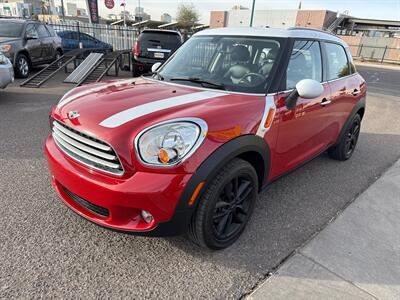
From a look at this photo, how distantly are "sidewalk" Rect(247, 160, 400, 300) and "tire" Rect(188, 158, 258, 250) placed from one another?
45 centimetres

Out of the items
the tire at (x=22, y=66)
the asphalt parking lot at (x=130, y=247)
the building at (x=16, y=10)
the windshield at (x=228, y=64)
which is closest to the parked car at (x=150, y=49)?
the tire at (x=22, y=66)

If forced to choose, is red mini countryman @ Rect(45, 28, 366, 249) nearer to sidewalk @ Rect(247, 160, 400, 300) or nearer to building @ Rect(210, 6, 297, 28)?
sidewalk @ Rect(247, 160, 400, 300)

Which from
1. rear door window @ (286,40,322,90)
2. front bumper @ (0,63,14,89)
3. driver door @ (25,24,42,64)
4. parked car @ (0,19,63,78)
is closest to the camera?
rear door window @ (286,40,322,90)

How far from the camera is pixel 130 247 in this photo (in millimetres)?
2443

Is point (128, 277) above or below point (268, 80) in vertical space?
below

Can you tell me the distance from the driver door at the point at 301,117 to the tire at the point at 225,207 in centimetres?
50

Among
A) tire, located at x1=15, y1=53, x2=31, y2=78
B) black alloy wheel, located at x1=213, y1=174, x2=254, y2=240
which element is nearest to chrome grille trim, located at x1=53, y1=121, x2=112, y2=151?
black alloy wheel, located at x1=213, y1=174, x2=254, y2=240

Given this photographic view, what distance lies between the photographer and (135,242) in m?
2.50

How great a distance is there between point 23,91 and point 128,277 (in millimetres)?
7004

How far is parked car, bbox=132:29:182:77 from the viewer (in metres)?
9.77

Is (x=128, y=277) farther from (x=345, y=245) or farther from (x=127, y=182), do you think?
(x=345, y=245)

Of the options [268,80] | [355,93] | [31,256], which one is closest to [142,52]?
[355,93]

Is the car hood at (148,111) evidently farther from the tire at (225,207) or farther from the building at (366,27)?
the building at (366,27)

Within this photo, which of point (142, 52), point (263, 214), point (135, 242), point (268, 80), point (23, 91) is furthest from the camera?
point (142, 52)
